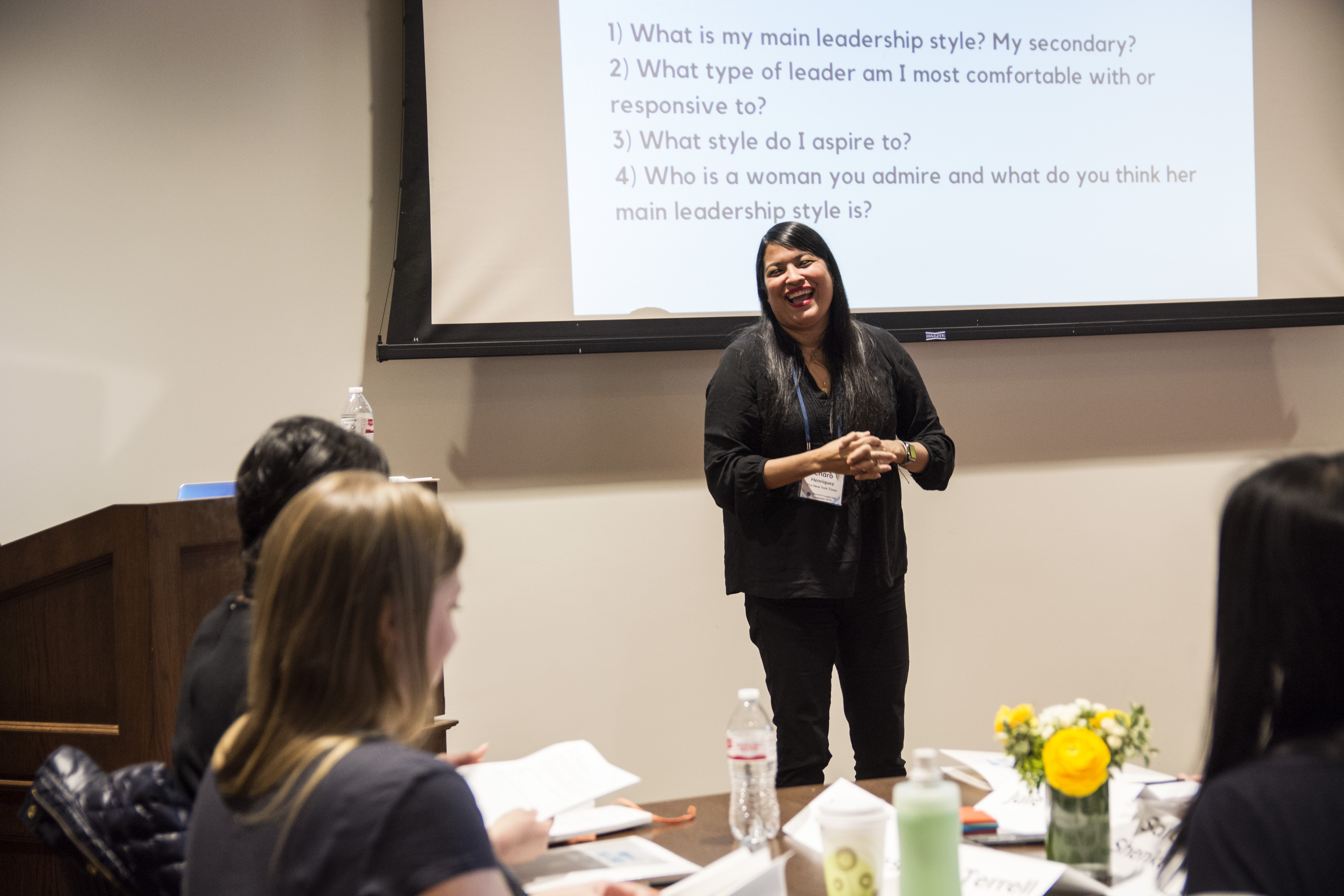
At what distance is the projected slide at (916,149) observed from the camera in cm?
289

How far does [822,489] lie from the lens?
7.20ft

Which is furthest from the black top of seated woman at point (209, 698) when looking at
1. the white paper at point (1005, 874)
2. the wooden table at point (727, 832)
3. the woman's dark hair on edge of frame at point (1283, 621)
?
the woman's dark hair on edge of frame at point (1283, 621)

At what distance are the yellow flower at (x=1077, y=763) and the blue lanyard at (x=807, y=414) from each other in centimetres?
111

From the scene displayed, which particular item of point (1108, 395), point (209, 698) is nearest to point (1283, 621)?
point (209, 698)

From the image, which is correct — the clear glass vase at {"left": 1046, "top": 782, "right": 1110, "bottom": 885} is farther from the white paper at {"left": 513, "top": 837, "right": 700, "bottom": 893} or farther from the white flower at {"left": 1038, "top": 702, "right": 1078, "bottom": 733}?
the white paper at {"left": 513, "top": 837, "right": 700, "bottom": 893}

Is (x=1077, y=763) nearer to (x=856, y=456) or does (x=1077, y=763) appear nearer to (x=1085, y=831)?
(x=1085, y=831)

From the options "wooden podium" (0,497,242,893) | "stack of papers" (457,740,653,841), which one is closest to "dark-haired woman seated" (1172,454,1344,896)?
"stack of papers" (457,740,653,841)

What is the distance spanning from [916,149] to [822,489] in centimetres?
138

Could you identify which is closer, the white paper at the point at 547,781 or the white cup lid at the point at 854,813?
the white cup lid at the point at 854,813

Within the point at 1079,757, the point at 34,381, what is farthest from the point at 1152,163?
the point at 34,381

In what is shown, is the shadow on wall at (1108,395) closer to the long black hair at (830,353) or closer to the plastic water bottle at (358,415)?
the long black hair at (830,353)

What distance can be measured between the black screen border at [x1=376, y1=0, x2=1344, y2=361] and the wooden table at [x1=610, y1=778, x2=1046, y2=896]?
1581 millimetres

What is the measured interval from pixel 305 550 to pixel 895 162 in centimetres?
258

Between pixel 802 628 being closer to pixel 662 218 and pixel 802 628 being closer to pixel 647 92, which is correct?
pixel 662 218
